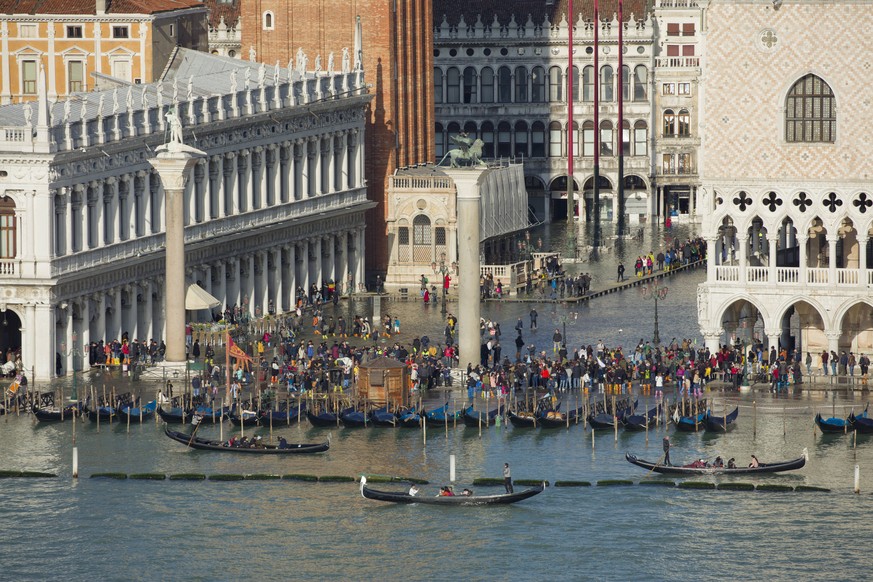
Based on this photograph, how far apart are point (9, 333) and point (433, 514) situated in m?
32.4

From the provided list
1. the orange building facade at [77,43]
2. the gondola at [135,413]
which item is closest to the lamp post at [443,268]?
the orange building facade at [77,43]

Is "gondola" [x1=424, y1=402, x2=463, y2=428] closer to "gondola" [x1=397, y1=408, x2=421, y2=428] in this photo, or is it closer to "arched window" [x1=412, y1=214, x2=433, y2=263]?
"gondola" [x1=397, y1=408, x2=421, y2=428]

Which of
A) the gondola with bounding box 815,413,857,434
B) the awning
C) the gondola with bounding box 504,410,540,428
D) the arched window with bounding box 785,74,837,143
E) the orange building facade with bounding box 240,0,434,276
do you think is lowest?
the gondola with bounding box 815,413,857,434

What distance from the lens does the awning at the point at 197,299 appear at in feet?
465

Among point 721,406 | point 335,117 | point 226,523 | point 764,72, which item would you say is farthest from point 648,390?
point 335,117

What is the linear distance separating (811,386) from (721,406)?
573cm

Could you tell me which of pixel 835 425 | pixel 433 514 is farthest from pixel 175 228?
pixel 835 425

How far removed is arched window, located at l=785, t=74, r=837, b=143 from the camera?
132 metres

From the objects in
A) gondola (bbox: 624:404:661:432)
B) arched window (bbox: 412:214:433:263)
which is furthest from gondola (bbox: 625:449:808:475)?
arched window (bbox: 412:214:433:263)

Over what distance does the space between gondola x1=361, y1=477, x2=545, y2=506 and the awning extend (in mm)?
30560

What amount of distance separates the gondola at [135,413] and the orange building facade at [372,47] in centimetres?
4503

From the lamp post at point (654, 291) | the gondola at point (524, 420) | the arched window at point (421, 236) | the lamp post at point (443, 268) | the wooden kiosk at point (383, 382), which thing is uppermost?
the arched window at point (421, 236)

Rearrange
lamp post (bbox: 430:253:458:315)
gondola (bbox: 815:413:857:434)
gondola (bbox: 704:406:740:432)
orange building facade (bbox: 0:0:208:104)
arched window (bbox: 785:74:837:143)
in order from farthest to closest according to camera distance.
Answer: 1. orange building facade (bbox: 0:0:208:104)
2. lamp post (bbox: 430:253:458:315)
3. arched window (bbox: 785:74:837:143)
4. gondola (bbox: 704:406:740:432)
5. gondola (bbox: 815:413:857:434)

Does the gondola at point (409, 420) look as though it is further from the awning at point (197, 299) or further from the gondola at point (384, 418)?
the awning at point (197, 299)
